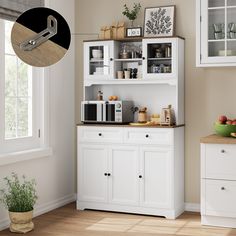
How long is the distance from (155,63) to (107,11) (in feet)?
3.03

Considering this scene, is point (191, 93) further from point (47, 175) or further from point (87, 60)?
point (47, 175)

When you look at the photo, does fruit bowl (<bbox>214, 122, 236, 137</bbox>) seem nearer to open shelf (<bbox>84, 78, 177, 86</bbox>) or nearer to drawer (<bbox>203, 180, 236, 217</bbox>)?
drawer (<bbox>203, 180, 236, 217</bbox>)

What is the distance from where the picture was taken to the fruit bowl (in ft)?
14.7

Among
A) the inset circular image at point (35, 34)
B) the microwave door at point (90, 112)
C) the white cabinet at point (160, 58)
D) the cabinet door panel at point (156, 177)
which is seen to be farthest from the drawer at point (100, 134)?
the inset circular image at point (35, 34)

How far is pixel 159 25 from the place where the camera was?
5.01 m

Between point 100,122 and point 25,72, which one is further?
point 100,122

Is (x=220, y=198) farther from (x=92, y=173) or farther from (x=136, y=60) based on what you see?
(x=136, y=60)

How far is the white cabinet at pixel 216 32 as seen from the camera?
4.56m

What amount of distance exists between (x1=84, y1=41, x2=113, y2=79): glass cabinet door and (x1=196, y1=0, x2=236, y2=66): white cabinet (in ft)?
3.17

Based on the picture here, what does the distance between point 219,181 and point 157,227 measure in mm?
714

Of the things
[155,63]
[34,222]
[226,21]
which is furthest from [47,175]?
[226,21]

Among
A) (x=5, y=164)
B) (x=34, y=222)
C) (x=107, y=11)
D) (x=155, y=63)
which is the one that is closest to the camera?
(x=5, y=164)

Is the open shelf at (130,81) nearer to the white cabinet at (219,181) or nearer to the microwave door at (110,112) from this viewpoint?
the microwave door at (110,112)

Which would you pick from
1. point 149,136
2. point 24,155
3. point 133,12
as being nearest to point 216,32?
point 133,12
